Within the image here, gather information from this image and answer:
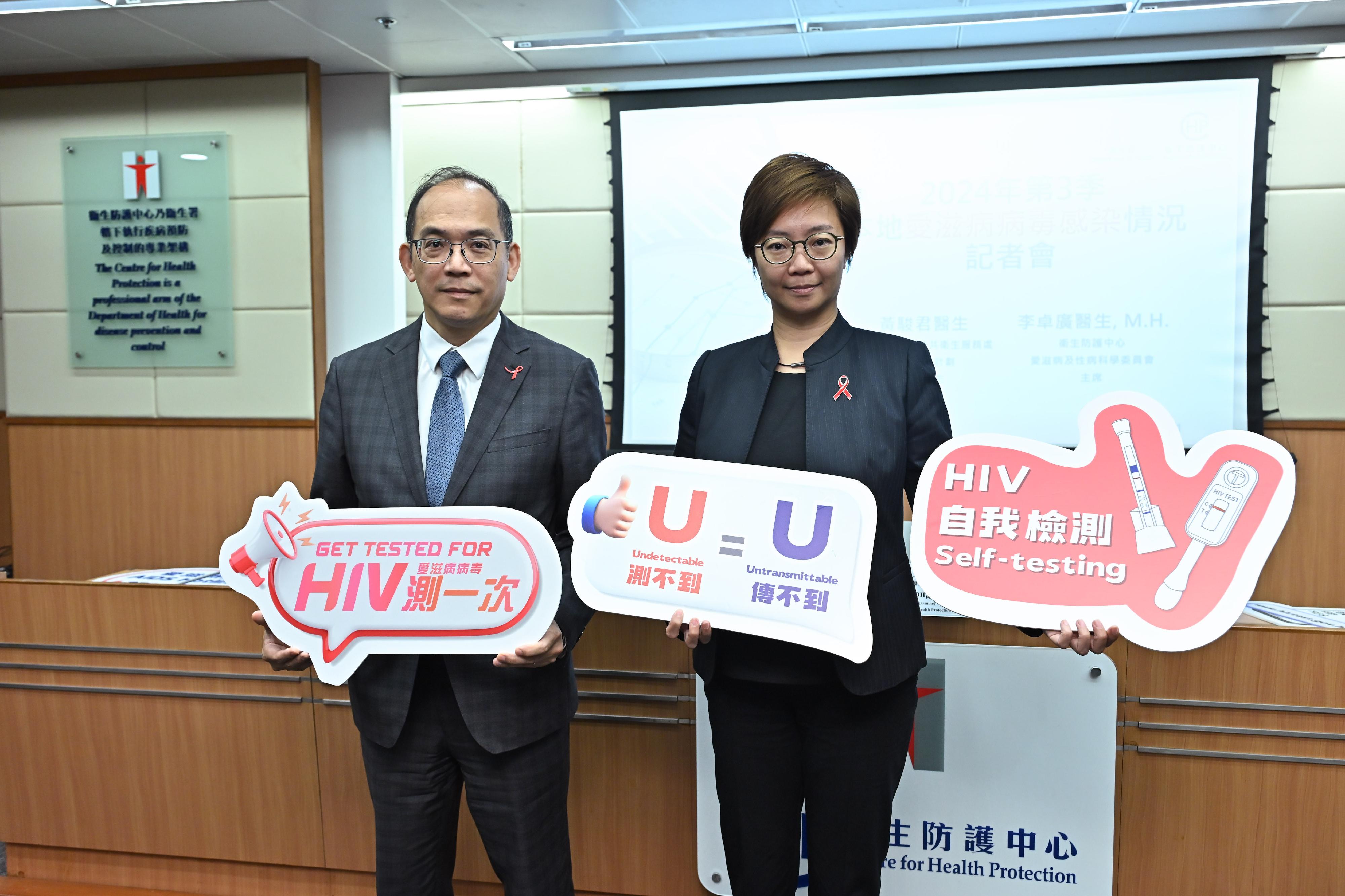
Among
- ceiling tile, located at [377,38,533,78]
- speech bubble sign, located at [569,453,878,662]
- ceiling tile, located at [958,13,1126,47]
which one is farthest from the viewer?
ceiling tile, located at [377,38,533,78]

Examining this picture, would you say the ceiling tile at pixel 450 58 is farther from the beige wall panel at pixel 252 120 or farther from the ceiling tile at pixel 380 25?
the beige wall panel at pixel 252 120

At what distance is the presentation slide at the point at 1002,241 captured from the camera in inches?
119

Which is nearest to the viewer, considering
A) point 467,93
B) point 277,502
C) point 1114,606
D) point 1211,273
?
point 1114,606

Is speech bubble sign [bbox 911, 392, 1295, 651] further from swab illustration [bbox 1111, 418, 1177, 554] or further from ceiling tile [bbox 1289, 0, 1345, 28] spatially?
ceiling tile [bbox 1289, 0, 1345, 28]

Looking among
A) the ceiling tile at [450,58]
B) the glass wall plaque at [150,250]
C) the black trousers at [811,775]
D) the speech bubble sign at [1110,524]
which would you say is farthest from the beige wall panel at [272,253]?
the speech bubble sign at [1110,524]

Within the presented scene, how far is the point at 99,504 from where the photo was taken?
11.7 ft

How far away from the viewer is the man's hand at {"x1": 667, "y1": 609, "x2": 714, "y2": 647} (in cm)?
133

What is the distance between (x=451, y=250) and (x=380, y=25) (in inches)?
77.8

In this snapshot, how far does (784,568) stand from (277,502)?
885mm

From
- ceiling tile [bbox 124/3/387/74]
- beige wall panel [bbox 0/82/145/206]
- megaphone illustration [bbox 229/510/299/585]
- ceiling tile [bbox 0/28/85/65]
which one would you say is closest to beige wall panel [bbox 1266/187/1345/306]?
megaphone illustration [bbox 229/510/299/585]

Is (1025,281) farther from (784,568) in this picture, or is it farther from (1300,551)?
(784,568)

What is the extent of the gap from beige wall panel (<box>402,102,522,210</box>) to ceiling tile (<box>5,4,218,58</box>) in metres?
0.80

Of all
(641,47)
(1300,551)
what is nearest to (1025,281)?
(1300,551)

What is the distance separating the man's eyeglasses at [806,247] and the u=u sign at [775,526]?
0.39 meters
